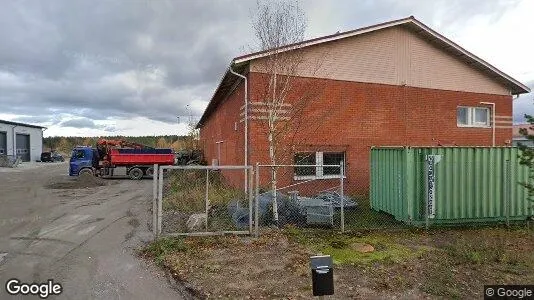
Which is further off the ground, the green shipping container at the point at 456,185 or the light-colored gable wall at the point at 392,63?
the light-colored gable wall at the point at 392,63

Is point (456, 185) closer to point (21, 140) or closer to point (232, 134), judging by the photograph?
point (232, 134)

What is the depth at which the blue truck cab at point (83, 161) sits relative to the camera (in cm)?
2736

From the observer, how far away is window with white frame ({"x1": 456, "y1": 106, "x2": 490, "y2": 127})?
17156 mm

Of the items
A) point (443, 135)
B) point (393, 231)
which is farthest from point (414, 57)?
point (393, 231)

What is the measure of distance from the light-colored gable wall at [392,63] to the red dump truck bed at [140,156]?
16.8 m

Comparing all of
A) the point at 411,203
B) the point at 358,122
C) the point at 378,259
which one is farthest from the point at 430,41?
the point at 378,259

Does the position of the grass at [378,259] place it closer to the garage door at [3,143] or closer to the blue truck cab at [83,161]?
the blue truck cab at [83,161]

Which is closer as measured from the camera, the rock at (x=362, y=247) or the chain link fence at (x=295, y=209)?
the rock at (x=362, y=247)

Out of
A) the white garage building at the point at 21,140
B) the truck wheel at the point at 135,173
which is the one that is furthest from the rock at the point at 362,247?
the white garage building at the point at 21,140

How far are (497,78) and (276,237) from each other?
48.9 feet

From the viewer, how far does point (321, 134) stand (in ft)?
47.3

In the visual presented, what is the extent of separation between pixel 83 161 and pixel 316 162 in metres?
20.3

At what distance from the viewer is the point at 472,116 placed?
1739 cm

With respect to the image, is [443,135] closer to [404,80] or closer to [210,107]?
[404,80]
